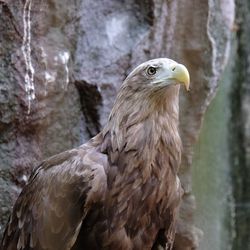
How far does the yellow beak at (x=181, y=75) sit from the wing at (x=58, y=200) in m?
0.56

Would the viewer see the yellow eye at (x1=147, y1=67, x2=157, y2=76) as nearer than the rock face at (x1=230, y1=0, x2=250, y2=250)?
Yes

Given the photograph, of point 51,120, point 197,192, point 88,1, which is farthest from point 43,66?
point 197,192

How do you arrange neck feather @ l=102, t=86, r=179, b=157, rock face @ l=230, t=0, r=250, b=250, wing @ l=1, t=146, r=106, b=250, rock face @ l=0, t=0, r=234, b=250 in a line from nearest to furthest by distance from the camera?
wing @ l=1, t=146, r=106, b=250
neck feather @ l=102, t=86, r=179, b=157
rock face @ l=0, t=0, r=234, b=250
rock face @ l=230, t=0, r=250, b=250

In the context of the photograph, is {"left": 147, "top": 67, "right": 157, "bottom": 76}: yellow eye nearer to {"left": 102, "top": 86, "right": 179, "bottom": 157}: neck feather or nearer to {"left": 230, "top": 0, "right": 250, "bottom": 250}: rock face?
{"left": 102, "top": 86, "right": 179, "bottom": 157}: neck feather

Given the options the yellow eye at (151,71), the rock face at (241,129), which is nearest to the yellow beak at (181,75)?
the yellow eye at (151,71)

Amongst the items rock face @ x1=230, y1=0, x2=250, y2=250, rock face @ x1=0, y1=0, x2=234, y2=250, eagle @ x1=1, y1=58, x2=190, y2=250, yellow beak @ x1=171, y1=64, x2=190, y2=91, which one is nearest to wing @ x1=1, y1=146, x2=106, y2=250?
eagle @ x1=1, y1=58, x2=190, y2=250

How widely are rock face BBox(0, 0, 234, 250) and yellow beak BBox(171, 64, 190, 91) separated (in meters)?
0.98

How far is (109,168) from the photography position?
4520mm

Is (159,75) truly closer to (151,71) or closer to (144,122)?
(151,71)

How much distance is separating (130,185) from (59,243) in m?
0.46

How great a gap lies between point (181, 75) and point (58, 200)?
88 cm

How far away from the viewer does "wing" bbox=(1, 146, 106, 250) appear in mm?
4406

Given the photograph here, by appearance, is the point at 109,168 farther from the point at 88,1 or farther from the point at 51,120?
the point at 88,1

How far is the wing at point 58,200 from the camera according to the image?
14.5 feet
